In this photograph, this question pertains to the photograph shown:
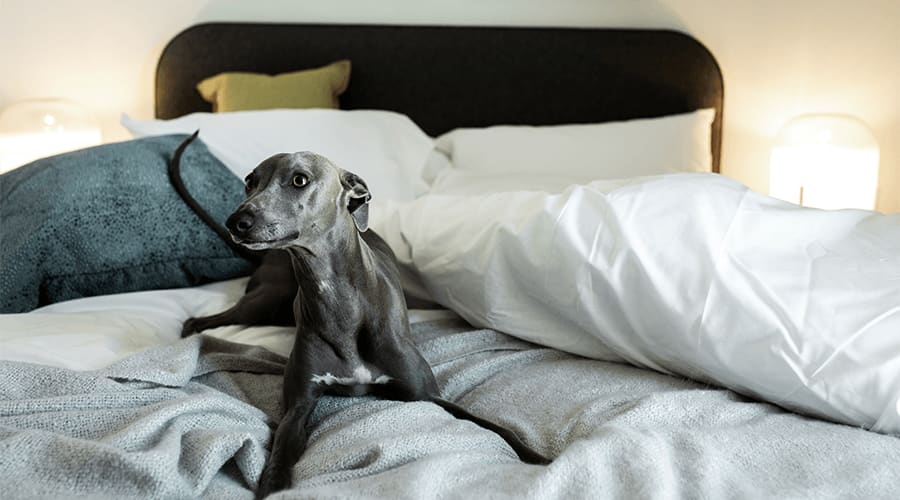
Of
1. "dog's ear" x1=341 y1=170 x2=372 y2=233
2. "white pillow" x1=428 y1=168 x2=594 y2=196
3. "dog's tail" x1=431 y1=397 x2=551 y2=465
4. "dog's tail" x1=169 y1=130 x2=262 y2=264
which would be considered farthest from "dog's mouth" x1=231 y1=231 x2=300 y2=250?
"white pillow" x1=428 y1=168 x2=594 y2=196

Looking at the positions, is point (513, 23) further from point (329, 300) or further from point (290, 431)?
point (290, 431)

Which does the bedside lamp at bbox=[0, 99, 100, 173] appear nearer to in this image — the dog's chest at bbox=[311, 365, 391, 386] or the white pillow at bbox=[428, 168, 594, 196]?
the white pillow at bbox=[428, 168, 594, 196]

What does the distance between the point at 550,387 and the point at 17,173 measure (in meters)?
1.36

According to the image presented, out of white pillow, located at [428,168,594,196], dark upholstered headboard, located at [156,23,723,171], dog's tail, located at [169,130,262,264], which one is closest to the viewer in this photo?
dog's tail, located at [169,130,262,264]

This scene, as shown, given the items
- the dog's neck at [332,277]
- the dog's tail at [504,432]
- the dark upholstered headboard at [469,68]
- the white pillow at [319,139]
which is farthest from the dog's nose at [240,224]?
the dark upholstered headboard at [469,68]

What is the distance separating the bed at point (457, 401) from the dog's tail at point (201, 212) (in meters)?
0.09

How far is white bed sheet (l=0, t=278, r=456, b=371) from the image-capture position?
154cm

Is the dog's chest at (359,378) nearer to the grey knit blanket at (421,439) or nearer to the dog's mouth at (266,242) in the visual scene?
the grey knit blanket at (421,439)

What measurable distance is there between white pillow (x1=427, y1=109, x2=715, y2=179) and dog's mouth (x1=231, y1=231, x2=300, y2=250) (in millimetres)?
1425

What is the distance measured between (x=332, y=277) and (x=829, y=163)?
195cm

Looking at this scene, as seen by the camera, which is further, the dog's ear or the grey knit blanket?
the dog's ear

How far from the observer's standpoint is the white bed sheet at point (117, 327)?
1.54m

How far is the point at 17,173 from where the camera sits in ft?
6.82

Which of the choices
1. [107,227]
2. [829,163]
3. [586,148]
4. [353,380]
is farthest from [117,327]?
[829,163]
